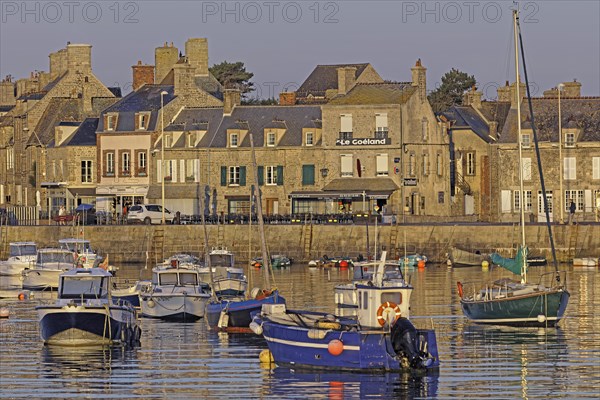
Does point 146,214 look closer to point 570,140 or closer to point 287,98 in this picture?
point 287,98

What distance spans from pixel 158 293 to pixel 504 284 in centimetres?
1135

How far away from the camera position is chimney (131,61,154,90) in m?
110

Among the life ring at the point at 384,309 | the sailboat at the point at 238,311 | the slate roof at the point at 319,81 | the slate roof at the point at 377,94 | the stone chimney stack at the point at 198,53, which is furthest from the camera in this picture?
the slate roof at the point at 319,81

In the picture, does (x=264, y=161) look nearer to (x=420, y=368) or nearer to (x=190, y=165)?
(x=190, y=165)

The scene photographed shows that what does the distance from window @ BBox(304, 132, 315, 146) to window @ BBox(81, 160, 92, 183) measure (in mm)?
16114

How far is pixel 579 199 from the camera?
95.7 meters

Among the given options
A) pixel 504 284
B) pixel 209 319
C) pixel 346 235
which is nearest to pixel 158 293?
pixel 209 319

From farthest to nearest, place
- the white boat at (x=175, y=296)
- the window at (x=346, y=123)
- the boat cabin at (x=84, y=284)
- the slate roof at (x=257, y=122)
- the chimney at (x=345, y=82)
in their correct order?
1. the chimney at (x=345, y=82)
2. the slate roof at (x=257, y=122)
3. the window at (x=346, y=123)
4. the white boat at (x=175, y=296)
5. the boat cabin at (x=84, y=284)

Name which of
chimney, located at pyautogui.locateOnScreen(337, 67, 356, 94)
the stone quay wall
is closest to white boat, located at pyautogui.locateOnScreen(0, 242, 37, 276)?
the stone quay wall

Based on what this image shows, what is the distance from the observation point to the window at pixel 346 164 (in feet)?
306

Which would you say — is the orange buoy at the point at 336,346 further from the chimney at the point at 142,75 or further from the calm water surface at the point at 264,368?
the chimney at the point at 142,75

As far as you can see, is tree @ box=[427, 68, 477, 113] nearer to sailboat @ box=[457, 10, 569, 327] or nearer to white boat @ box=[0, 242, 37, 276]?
white boat @ box=[0, 242, 37, 276]

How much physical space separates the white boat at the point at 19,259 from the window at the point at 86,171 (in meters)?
24.7

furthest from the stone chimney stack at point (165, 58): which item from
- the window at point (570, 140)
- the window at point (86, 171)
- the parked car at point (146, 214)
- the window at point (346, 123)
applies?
the window at point (570, 140)
